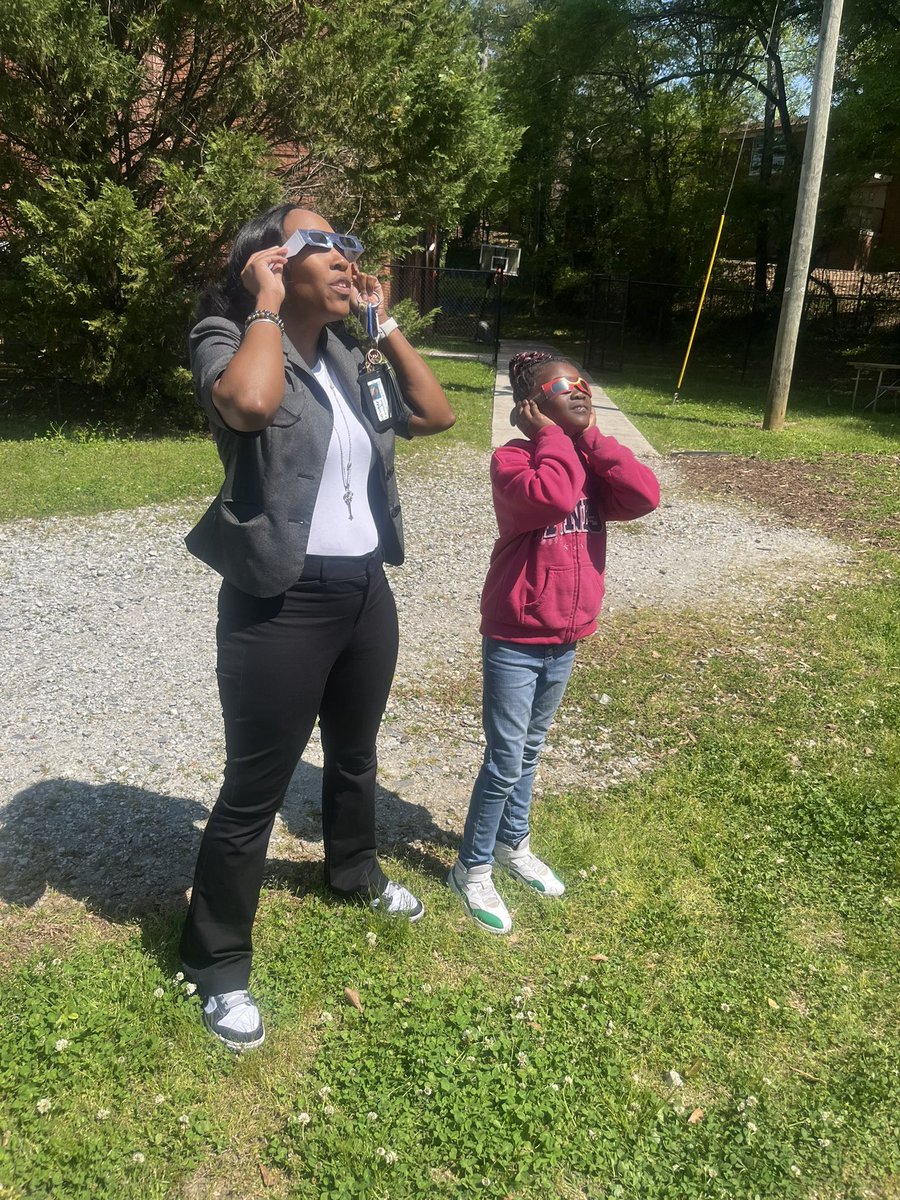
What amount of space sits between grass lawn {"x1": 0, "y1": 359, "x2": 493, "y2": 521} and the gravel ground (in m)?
0.45

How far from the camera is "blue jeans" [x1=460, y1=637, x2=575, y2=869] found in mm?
2781

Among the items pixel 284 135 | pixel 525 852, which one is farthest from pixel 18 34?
pixel 525 852

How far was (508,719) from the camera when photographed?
2795 mm

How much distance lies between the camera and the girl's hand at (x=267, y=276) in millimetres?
2146

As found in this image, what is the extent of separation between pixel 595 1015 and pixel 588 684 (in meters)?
2.27

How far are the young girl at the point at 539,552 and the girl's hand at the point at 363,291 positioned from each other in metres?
0.53

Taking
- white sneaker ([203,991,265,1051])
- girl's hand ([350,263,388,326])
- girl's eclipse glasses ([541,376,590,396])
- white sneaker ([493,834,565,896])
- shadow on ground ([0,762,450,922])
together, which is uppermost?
girl's hand ([350,263,388,326])

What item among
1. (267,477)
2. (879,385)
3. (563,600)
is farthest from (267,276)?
(879,385)

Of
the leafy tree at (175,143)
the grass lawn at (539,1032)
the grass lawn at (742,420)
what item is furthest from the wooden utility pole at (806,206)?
the grass lawn at (539,1032)

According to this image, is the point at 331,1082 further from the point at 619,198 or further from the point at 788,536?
the point at 619,198

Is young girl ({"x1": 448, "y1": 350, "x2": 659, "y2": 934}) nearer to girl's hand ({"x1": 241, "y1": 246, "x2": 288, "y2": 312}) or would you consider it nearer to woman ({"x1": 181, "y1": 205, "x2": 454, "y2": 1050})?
woman ({"x1": 181, "y1": 205, "x2": 454, "y2": 1050})

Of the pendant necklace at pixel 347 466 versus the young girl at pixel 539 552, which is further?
the young girl at pixel 539 552

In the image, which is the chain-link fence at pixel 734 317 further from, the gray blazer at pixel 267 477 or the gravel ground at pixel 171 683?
the gray blazer at pixel 267 477

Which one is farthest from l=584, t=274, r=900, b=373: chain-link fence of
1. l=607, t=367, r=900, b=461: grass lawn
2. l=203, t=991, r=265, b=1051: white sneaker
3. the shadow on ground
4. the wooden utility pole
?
l=203, t=991, r=265, b=1051: white sneaker
